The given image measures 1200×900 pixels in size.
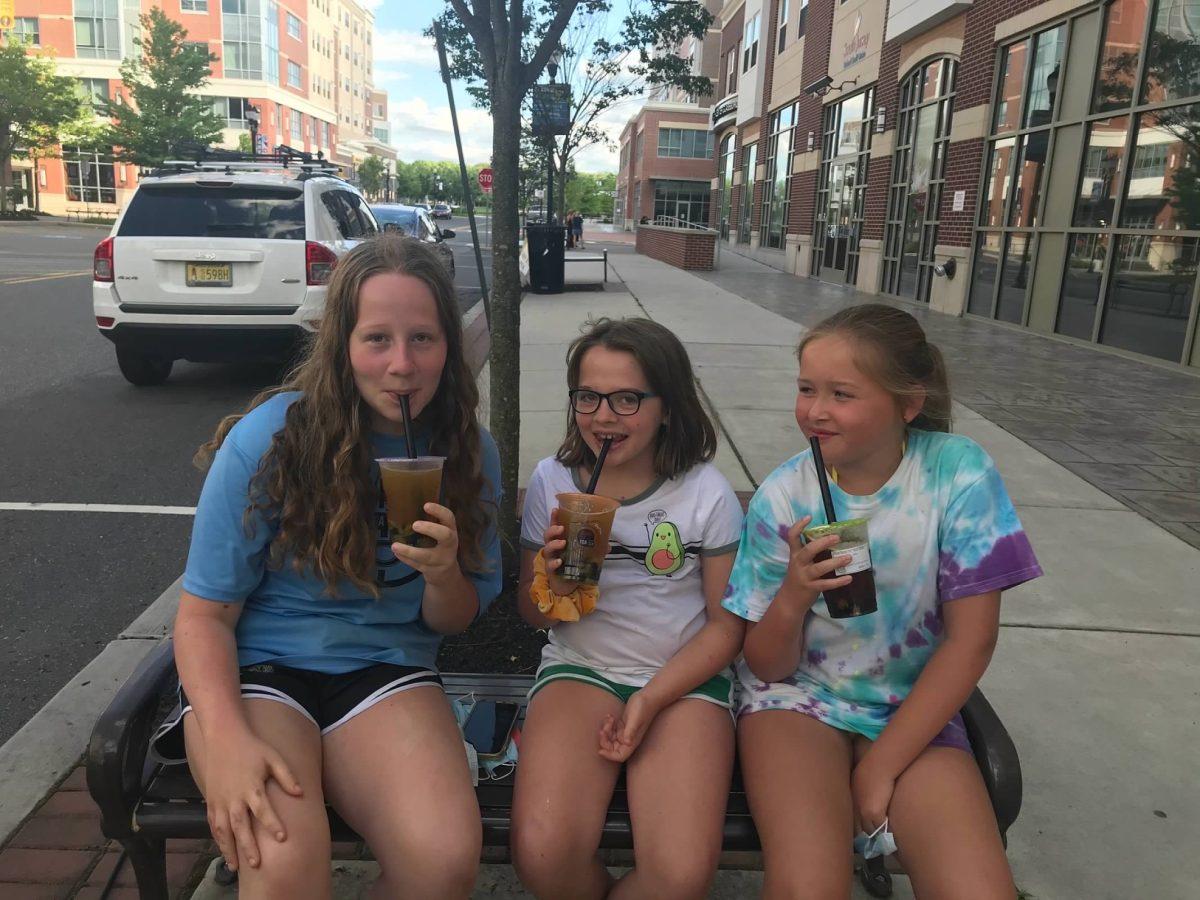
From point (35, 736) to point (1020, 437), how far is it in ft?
20.1

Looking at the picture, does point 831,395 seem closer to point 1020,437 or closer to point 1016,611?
point 1016,611

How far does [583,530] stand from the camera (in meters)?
1.84

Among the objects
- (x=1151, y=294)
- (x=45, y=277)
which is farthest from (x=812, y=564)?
(x=45, y=277)

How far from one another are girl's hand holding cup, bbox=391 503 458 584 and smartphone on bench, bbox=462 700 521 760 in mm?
539

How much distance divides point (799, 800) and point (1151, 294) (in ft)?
32.9

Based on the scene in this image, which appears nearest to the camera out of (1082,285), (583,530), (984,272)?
(583,530)

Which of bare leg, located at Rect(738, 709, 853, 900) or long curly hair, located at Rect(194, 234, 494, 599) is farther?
long curly hair, located at Rect(194, 234, 494, 599)

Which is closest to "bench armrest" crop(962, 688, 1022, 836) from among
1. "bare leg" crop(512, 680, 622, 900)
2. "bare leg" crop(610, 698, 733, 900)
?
"bare leg" crop(610, 698, 733, 900)

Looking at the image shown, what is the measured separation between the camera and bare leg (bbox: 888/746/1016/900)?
1586mm

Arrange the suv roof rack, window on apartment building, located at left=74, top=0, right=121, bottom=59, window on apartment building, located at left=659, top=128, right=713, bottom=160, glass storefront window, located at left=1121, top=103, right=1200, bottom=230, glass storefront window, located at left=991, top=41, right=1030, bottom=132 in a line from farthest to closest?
window on apartment building, located at left=659, top=128, right=713, bottom=160
window on apartment building, located at left=74, top=0, right=121, bottom=59
glass storefront window, located at left=991, top=41, right=1030, bottom=132
glass storefront window, located at left=1121, top=103, right=1200, bottom=230
the suv roof rack

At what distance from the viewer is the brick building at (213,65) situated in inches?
2224

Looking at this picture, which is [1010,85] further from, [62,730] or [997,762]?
[62,730]

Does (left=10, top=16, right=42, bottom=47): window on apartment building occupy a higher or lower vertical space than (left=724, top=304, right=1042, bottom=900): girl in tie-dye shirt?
higher

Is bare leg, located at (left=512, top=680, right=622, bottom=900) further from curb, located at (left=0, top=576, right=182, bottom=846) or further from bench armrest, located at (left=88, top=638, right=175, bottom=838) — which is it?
curb, located at (left=0, top=576, right=182, bottom=846)
